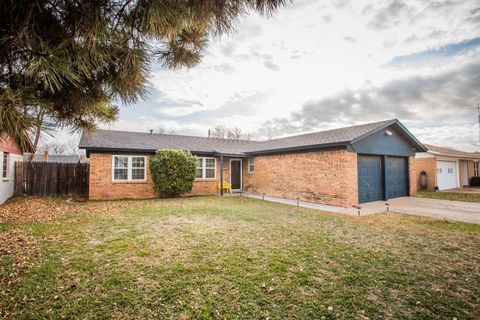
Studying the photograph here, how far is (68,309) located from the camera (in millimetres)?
2643

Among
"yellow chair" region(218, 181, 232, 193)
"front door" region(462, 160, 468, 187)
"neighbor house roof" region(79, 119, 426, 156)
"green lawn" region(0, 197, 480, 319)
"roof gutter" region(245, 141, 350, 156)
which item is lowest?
"green lawn" region(0, 197, 480, 319)

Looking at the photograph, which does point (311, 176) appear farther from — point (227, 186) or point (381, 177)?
point (227, 186)

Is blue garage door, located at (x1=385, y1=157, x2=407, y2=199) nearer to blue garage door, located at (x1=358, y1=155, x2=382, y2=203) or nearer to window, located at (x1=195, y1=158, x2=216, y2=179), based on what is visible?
blue garage door, located at (x1=358, y1=155, x2=382, y2=203)

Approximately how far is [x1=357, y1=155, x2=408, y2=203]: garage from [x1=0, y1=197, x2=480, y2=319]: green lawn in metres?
5.06

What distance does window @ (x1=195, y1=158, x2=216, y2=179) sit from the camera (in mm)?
15635

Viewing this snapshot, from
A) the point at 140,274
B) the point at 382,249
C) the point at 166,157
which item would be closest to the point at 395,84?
the point at 382,249

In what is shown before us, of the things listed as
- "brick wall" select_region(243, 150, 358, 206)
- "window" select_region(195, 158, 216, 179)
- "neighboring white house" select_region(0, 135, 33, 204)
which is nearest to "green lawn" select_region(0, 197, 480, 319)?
"brick wall" select_region(243, 150, 358, 206)

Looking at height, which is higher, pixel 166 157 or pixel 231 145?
→ pixel 231 145

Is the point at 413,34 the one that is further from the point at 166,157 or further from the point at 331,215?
the point at 166,157

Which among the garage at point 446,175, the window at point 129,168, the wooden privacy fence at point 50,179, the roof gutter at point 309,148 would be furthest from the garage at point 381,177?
the wooden privacy fence at point 50,179

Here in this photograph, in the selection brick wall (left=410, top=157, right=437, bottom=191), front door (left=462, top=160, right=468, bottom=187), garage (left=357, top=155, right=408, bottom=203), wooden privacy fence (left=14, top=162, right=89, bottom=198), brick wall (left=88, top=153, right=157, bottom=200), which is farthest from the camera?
front door (left=462, top=160, right=468, bottom=187)

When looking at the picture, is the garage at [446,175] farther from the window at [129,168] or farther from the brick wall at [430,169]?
the window at [129,168]

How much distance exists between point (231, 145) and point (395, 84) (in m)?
12.4

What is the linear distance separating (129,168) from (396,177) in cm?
1610
